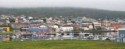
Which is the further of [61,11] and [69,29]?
[61,11]

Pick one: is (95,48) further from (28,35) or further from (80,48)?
(28,35)

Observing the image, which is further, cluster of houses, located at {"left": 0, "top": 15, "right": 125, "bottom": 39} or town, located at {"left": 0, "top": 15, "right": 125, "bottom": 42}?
cluster of houses, located at {"left": 0, "top": 15, "right": 125, "bottom": 39}

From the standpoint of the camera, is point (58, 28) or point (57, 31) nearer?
point (57, 31)

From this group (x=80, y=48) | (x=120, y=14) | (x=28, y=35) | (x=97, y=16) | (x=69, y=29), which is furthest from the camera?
(x=120, y=14)

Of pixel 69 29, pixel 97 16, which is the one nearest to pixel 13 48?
pixel 69 29

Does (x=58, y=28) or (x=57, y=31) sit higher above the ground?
(x=58, y=28)

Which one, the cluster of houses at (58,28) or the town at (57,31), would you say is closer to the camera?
the town at (57,31)

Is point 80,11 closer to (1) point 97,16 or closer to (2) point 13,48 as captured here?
(1) point 97,16

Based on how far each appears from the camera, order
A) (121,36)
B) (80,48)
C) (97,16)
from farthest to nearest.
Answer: (97,16)
(121,36)
(80,48)

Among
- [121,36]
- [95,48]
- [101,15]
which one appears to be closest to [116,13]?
[101,15]
